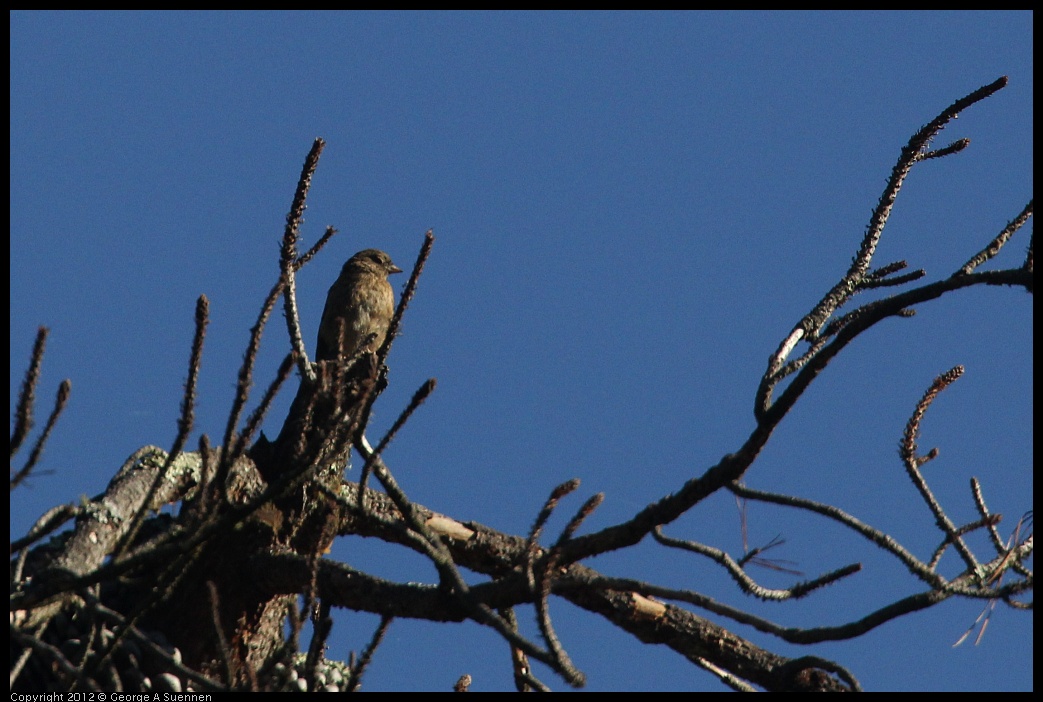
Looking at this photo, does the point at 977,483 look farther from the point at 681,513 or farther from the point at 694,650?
the point at 694,650

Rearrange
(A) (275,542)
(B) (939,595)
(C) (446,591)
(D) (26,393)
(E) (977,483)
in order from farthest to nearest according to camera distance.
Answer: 1. (A) (275,542)
2. (C) (446,591)
3. (E) (977,483)
4. (B) (939,595)
5. (D) (26,393)

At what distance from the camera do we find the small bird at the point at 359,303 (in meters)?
8.07

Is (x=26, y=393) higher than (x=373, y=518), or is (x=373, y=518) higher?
(x=373, y=518)

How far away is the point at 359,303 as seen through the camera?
8.26m

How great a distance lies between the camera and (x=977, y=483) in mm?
3520

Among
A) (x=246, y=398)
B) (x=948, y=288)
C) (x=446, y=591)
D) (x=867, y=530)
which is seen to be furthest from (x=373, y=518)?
(x=948, y=288)

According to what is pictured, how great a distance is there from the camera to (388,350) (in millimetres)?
4156

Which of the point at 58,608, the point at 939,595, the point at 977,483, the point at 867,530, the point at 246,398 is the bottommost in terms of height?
the point at 58,608

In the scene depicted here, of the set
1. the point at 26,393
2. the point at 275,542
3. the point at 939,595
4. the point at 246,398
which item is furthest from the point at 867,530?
the point at 275,542

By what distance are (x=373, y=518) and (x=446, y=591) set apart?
3.01 feet

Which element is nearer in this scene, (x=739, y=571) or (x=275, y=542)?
(x=739, y=571)

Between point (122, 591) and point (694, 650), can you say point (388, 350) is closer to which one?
point (122, 591)

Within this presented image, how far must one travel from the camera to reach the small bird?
8.07 metres

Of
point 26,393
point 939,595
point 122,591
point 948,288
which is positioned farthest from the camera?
point 122,591
